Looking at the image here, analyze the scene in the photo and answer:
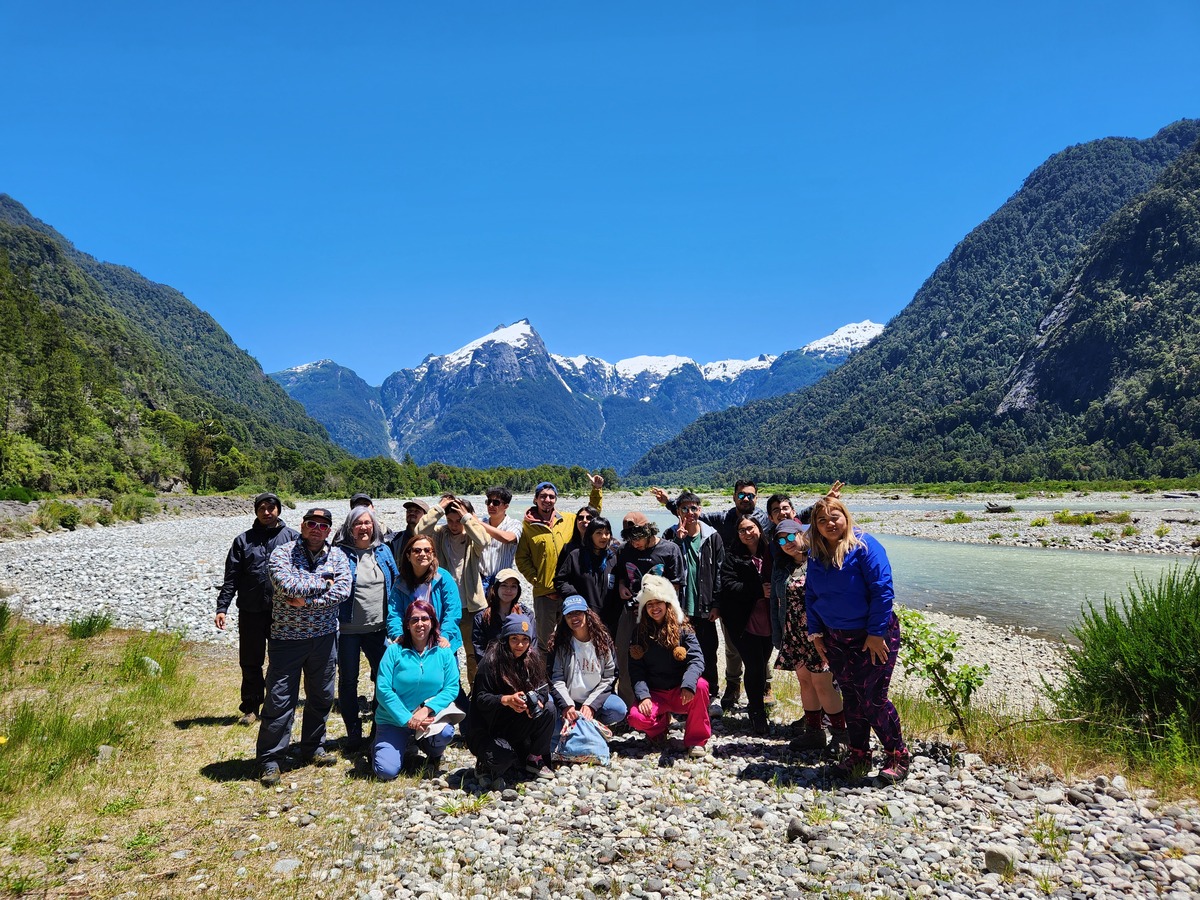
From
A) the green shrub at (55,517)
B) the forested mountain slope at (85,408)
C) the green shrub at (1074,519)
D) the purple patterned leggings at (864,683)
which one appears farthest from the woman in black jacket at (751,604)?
the forested mountain slope at (85,408)

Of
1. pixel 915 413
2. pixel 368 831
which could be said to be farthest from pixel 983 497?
pixel 915 413

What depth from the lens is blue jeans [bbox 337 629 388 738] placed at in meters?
6.40

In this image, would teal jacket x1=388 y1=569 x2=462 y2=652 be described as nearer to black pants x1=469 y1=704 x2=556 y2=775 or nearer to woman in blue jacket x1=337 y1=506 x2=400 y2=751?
woman in blue jacket x1=337 y1=506 x2=400 y2=751

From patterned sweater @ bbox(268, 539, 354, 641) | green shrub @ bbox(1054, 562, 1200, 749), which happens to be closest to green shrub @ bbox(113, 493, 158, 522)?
patterned sweater @ bbox(268, 539, 354, 641)

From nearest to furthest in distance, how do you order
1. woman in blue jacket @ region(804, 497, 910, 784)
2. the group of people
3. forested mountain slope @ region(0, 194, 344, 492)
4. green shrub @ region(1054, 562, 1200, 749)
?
woman in blue jacket @ region(804, 497, 910, 784) → the group of people → green shrub @ region(1054, 562, 1200, 749) → forested mountain slope @ region(0, 194, 344, 492)

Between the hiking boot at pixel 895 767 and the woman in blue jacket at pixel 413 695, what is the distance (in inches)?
156

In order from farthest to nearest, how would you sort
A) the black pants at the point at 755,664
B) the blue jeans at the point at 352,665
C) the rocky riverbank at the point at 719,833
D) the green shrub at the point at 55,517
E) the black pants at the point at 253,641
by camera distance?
1. the green shrub at the point at 55,517
2. the black pants at the point at 755,664
3. the black pants at the point at 253,641
4. the blue jeans at the point at 352,665
5. the rocky riverbank at the point at 719,833

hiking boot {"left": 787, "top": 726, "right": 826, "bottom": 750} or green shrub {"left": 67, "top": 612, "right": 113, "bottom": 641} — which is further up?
green shrub {"left": 67, "top": 612, "right": 113, "bottom": 641}

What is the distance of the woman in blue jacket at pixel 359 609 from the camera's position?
20.7 ft

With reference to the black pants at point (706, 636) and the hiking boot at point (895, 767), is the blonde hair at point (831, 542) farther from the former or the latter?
the black pants at point (706, 636)

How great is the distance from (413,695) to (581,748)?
5.56ft

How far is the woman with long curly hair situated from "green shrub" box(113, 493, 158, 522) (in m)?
45.0

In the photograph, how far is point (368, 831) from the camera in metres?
4.86

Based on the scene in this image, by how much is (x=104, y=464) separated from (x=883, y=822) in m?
67.3
